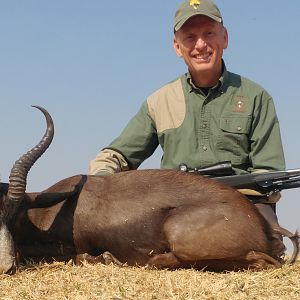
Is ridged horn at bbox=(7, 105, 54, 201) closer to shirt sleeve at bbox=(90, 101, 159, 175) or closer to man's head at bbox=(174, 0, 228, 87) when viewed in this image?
shirt sleeve at bbox=(90, 101, 159, 175)

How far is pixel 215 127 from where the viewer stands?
7316mm

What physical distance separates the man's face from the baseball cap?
0.20 feet

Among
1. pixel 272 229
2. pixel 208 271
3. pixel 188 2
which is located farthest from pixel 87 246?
pixel 188 2

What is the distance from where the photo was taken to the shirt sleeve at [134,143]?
7664 mm

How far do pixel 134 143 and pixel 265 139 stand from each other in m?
1.37

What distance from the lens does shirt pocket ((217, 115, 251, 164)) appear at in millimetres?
7242

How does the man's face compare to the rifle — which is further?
the man's face

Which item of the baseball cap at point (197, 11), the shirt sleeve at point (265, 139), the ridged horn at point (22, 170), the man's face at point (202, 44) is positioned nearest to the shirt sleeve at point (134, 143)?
the man's face at point (202, 44)

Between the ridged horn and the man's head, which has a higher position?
the man's head

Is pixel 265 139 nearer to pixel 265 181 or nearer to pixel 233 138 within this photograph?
pixel 233 138

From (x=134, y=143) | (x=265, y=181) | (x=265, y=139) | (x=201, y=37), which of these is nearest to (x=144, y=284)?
(x=265, y=181)

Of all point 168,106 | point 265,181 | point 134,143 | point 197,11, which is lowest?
point 265,181

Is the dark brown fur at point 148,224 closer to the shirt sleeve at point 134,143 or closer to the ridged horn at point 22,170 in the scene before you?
the ridged horn at point 22,170

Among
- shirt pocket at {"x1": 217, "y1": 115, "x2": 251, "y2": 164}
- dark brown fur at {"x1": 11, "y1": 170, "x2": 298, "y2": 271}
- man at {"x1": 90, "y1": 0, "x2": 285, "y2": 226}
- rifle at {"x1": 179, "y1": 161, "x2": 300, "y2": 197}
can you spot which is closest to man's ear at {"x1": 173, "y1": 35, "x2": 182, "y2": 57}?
man at {"x1": 90, "y1": 0, "x2": 285, "y2": 226}
